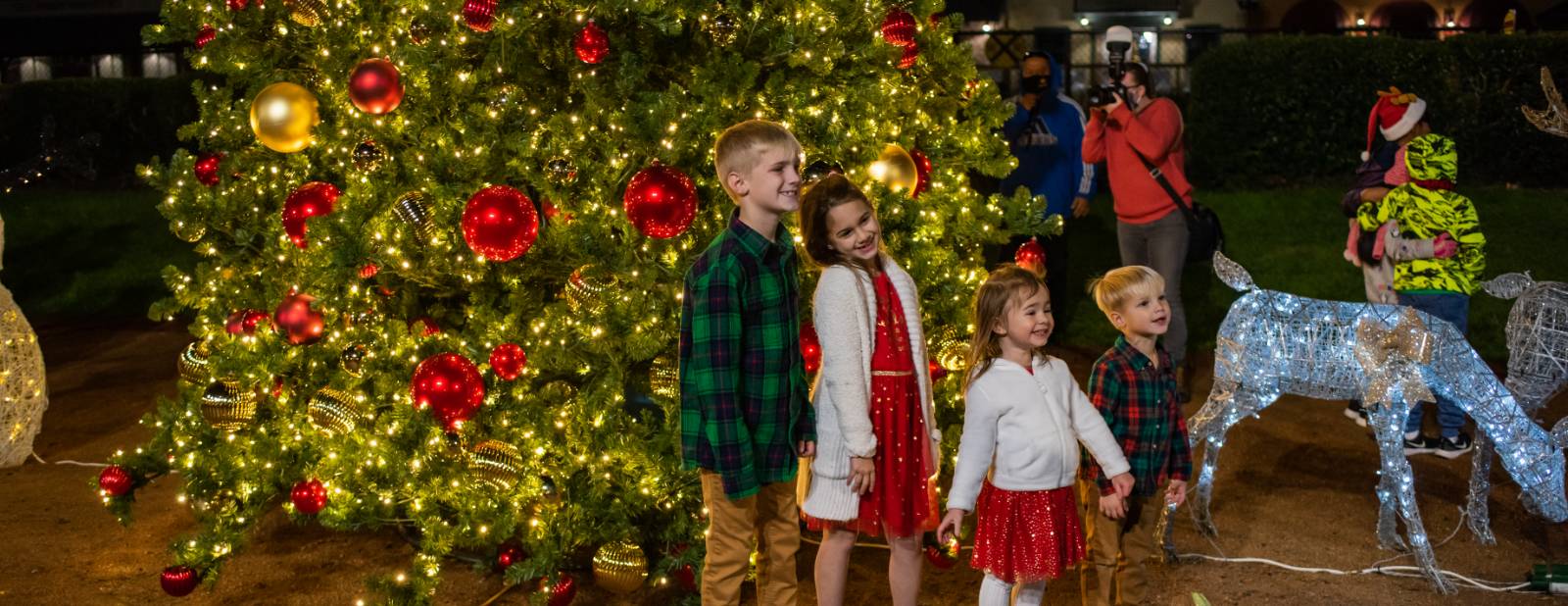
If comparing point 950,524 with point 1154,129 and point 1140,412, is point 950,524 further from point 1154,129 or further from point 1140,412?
point 1154,129

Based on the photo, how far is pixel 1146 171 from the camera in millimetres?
7699

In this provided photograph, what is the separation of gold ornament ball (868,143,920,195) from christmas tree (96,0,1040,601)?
0.01 metres

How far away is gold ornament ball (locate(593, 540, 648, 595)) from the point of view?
4.89m

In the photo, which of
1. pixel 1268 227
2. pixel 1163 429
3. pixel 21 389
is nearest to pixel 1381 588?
pixel 1163 429

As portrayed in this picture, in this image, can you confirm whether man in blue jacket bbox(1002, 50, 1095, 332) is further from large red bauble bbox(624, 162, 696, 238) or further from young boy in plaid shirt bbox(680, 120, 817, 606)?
young boy in plaid shirt bbox(680, 120, 817, 606)

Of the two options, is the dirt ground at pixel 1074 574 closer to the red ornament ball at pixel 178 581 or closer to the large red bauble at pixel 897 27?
the red ornament ball at pixel 178 581

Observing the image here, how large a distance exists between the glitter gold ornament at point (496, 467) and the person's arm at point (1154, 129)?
14.0 ft

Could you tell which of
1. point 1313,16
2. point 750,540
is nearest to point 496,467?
point 750,540

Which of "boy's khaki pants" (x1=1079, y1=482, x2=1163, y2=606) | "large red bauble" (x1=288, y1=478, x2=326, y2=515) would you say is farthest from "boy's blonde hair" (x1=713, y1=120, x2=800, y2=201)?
"large red bauble" (x1=288, y1=478, x2=326, y2=515)

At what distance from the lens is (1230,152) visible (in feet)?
48.8

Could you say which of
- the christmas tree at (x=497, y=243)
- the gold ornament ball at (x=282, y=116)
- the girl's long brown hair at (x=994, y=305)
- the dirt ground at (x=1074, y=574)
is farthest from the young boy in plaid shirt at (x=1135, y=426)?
the gold ornament ball at (x=282, y=116)

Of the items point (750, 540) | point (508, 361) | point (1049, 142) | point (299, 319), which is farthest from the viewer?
point (1049, 142)

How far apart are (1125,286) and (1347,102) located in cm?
1129

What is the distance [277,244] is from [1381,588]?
4.56 metres
